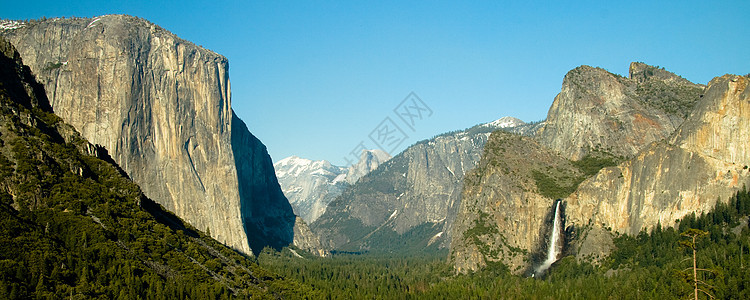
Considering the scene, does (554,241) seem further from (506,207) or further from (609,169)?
(609,169)

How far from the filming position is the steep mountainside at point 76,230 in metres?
78.4

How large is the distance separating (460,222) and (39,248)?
120613 millimetres

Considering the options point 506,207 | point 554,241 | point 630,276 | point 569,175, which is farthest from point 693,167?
point 506,207

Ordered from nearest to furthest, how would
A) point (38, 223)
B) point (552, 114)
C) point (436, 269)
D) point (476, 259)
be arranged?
point (38, 223) < point (476, 259) < point (436, 269) < point (552, 114)

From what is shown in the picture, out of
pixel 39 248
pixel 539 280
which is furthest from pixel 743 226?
pixel 39 248

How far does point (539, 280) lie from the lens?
143 m

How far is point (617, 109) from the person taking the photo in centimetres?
17862

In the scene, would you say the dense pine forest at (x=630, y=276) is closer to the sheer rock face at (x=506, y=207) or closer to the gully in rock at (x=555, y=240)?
the gully in rock at (x=555, y=240)

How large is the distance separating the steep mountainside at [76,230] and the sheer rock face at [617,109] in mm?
92396

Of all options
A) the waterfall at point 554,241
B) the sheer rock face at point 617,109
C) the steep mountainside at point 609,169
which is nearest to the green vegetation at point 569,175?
the steep mountainside at point 609,169

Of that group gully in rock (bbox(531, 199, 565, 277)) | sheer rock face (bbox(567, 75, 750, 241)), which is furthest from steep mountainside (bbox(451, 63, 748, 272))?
gully in rock (bbox(531, 199, 565, 277))

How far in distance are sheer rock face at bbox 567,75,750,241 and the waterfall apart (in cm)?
1304

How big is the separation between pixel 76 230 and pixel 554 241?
10147cm

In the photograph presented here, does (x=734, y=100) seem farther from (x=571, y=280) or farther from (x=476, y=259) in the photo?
(x=476, y=259)
